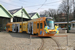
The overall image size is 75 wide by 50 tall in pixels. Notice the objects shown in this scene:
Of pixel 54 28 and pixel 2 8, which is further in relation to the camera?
pixel 2 8

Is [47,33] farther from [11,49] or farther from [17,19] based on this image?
[17,19]

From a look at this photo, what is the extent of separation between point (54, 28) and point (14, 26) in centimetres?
1418

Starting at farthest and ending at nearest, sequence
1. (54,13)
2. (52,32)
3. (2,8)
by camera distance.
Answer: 1. (54,13)
2. (2,8)
3. (52,32)

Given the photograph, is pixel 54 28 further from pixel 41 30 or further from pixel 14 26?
pixel 14 26

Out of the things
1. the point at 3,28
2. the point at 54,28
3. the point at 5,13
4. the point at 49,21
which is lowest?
the point at 3,28

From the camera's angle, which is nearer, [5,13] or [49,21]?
[49,21]

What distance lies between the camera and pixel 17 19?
37.3 m

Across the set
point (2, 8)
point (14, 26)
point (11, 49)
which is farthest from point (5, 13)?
point (11, 49)

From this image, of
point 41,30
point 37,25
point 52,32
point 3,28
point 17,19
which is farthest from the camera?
point 17,19

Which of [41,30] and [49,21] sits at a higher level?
[49,21]

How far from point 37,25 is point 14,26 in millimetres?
11808

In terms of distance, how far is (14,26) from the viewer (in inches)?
923

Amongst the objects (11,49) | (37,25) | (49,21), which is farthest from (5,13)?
(11,49)

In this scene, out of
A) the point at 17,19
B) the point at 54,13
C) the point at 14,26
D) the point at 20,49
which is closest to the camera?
the point at 20,49
